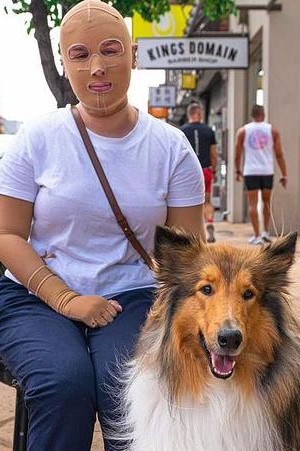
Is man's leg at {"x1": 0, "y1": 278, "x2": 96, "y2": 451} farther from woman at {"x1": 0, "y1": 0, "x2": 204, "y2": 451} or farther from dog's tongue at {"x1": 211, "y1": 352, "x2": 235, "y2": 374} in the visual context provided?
dog's tongue at {"x1": 211, "y1": 352, "x2": 235, "y2": 374}

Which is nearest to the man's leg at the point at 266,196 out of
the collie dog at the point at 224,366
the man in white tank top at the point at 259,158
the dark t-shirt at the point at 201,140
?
the man in white tank top at the point at 259,158

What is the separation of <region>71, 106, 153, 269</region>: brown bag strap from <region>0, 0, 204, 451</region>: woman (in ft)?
0.07

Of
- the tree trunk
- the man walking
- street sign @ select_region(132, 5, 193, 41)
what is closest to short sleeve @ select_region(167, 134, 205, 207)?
the tree trunk

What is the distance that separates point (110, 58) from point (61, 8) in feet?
7.47

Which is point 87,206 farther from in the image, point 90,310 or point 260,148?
point 260,148

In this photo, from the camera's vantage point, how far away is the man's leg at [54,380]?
2.73 metres

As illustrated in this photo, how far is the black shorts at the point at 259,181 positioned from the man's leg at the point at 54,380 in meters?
9.60

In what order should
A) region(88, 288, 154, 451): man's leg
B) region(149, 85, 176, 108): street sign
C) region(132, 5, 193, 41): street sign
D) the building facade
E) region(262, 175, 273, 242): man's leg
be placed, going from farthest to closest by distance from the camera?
1. region(149, 85, 176, 108): street sign
2. region(132, 5, 193, 41): street sign
3. the building facade
4. region(262, 175, 273, 242): man's leg
5. region(88, 288, 154, 451): man's leg

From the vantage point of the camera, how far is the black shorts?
1230cm

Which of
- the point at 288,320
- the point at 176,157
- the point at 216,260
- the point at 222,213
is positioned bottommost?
the point at 222,213

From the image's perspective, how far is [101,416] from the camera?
2.90 m

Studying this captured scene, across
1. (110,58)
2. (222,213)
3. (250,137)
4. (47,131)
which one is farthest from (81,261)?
(222,213)

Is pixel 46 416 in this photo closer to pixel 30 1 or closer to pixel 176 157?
pixel 176 157

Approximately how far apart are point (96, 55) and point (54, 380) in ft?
4.11
